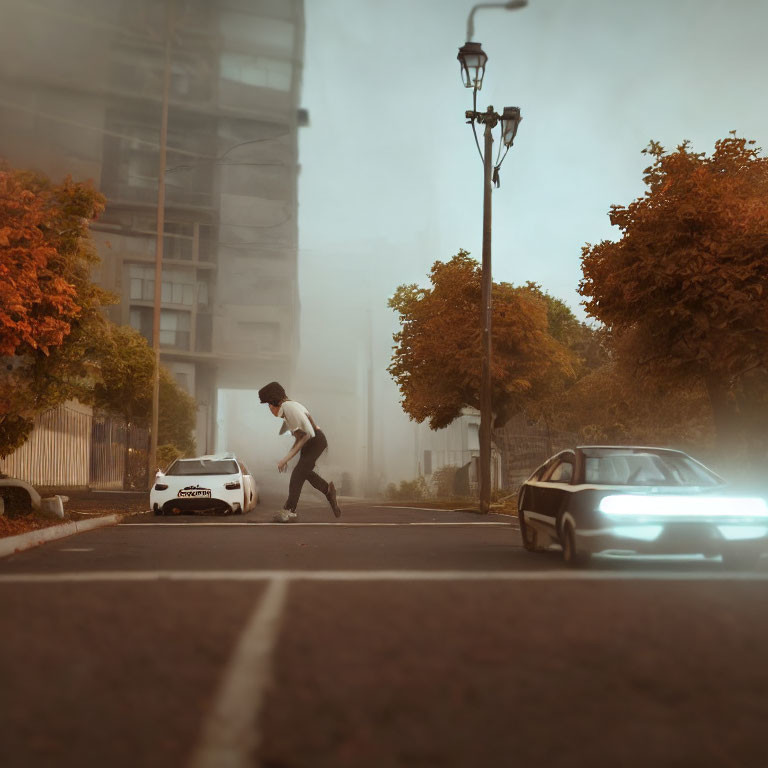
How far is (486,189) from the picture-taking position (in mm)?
24266

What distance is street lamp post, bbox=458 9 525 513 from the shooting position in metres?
22.7

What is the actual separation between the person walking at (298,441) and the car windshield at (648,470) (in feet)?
18.7

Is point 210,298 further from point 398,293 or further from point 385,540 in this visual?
point 385,540

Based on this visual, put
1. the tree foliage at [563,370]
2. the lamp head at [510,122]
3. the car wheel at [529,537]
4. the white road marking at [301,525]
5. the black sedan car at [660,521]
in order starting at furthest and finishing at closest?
the tree foliage at [563,370] → the lamp head at [510,122] → the white road marking at [301,525] → the car wheel at [529,537] → the black sedan car at [660,521]

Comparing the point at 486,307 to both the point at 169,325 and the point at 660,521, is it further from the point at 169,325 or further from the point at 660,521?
the point at 169,325

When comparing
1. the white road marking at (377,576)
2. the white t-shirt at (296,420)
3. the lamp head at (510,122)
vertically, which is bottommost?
the white road marking at (377,576)

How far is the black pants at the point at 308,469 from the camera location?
15.8 m

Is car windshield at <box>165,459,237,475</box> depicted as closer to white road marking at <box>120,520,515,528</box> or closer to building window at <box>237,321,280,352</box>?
white road marking at <box>120,520,515,528</box>

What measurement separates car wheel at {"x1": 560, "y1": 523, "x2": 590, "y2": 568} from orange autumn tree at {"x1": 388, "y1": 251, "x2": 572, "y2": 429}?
80.9 feet

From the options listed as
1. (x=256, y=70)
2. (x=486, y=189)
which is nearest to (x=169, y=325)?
(x=256, y=70)

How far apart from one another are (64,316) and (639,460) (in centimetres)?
1047

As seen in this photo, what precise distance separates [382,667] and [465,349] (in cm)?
3005

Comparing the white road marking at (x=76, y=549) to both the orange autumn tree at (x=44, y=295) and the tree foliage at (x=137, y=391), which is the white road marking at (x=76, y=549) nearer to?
the orange autumn tree at (x=44, y=295)

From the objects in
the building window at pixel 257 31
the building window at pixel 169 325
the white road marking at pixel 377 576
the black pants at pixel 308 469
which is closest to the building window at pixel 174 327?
the building window at pixel 169 325
